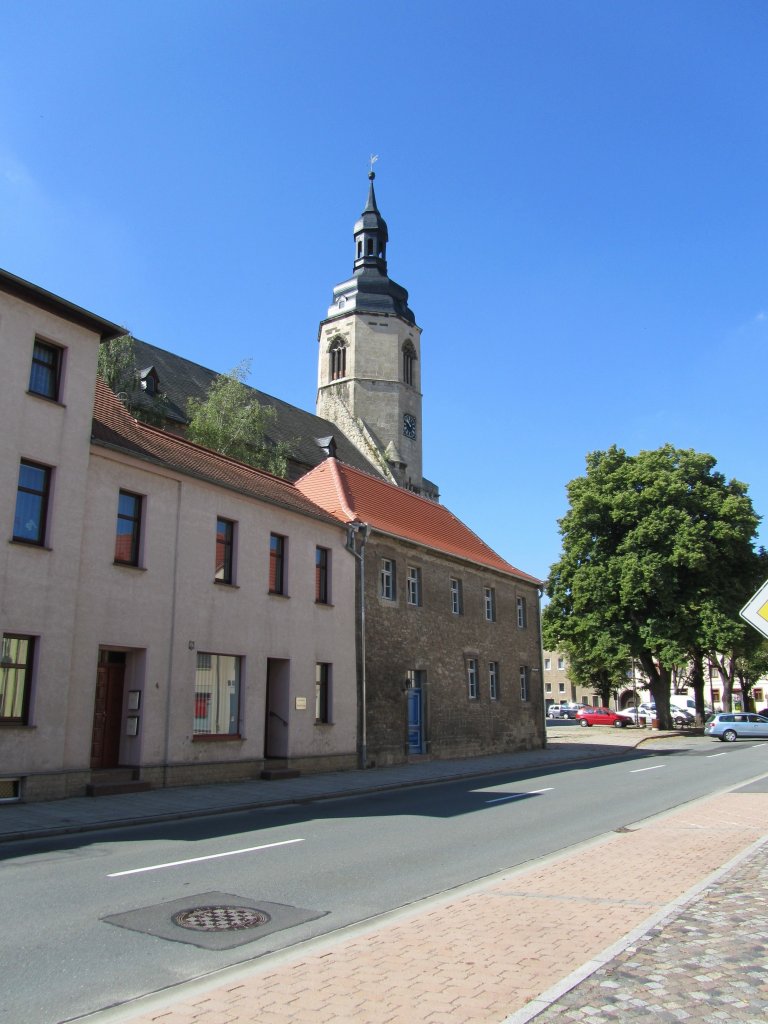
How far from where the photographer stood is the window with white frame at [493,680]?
29844 millimetres

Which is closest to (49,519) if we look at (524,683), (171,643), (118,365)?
(171,643)

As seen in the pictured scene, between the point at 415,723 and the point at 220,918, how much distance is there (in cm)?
1904

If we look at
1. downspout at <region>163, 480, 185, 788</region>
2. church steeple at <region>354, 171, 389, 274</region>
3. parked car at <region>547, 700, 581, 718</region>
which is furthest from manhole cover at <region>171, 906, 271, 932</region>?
parked car at <region>547, 700, 581, 718</region>

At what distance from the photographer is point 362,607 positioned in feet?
76.5

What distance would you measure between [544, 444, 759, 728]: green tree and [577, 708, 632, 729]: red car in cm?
1196

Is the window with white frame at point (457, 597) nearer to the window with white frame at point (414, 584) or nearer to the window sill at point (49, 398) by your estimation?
the window with white frame at point (414, 584)

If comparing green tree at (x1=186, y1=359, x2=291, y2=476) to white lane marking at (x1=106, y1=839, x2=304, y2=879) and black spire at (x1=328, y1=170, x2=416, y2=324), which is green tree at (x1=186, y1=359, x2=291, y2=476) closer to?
white lane marking at (x1=106, y1=839, x2=304, y2=879)

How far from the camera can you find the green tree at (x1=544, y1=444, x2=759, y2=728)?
41.0m

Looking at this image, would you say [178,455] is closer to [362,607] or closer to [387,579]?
[362,607]

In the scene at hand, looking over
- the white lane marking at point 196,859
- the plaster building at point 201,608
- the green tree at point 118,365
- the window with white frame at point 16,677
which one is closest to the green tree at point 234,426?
the green tree at point 118,365

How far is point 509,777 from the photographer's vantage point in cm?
2077

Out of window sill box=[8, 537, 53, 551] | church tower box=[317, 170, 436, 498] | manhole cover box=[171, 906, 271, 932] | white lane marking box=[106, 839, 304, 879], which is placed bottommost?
manhole cover box=[171, 906, 271, 932]

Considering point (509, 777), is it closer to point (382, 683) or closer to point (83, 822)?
point (382, 683)

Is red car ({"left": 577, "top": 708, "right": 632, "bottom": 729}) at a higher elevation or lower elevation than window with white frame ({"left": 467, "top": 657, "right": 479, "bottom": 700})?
lower
